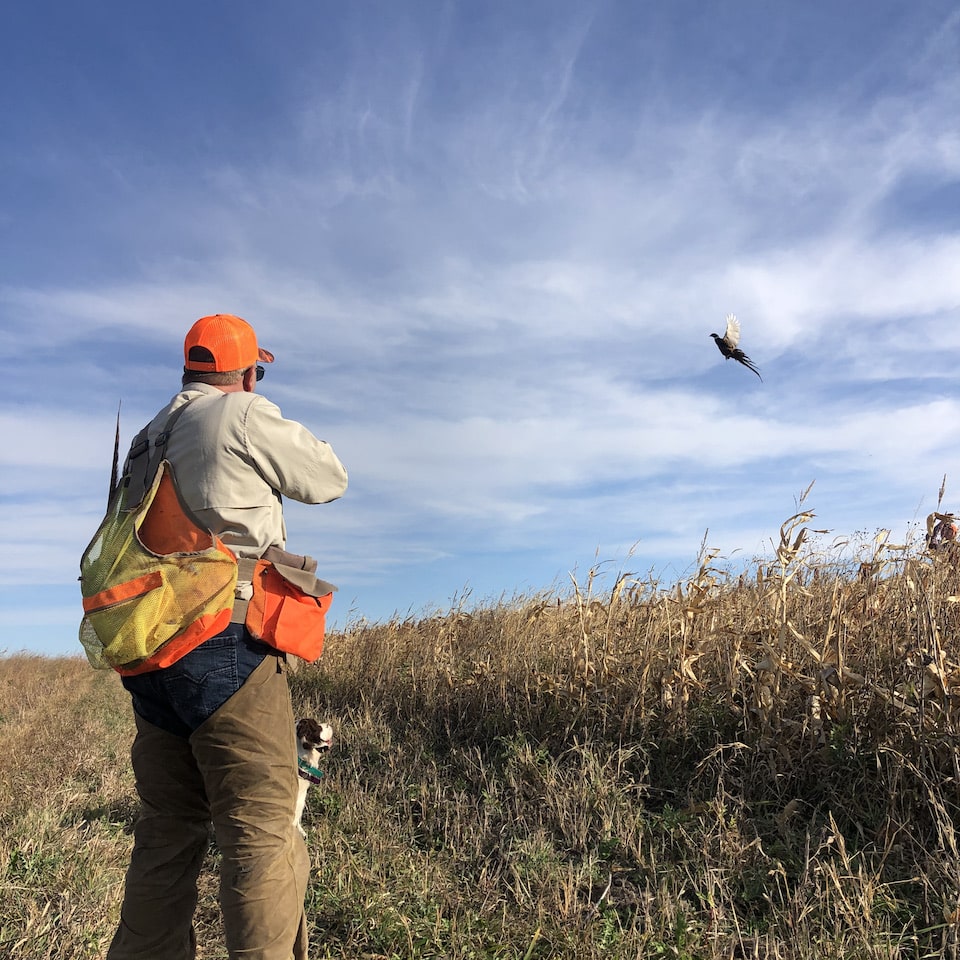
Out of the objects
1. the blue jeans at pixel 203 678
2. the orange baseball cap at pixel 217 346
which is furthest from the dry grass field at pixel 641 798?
the orange baseball cap at pixel 217 346

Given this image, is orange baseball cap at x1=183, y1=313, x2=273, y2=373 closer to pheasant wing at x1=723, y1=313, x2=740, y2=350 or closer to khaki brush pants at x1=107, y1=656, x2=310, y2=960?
khaki brush pants at x1=107, y1=656, x2=310, y2=960

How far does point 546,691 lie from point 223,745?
326 centimetres

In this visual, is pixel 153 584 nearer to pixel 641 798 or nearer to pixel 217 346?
pixel 217 346

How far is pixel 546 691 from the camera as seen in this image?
5.68 meters

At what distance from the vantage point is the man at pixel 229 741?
9.38 ft

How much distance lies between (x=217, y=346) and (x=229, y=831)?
2.07 m

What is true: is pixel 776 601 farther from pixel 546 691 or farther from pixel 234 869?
pixel 234 869

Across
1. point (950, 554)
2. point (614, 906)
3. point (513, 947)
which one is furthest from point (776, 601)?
point (513, 947)

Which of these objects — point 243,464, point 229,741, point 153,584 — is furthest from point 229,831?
point 243,464

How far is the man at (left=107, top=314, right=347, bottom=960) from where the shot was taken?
2859 millimetres

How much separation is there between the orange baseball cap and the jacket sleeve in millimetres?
461

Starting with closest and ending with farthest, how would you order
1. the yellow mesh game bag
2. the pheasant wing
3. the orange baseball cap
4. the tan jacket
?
the yellow mesh game bag, the tan jacket, the orange baseball cap, the pheasant wing

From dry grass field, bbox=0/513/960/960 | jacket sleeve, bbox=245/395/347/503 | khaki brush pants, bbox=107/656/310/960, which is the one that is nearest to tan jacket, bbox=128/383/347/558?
jacket sleeve, bbox=245/395/347/503

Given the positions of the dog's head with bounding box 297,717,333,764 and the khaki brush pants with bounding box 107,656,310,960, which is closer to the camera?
the khaki brush pants with bounding box 107,656,310,960
